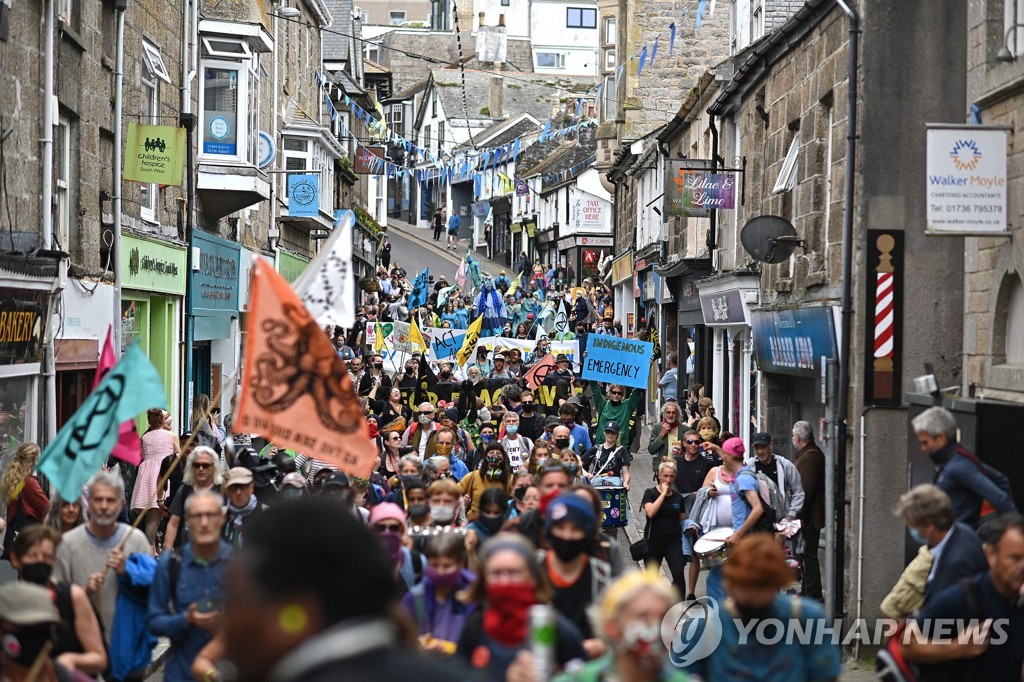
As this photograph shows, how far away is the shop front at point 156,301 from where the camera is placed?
1842 centimetres

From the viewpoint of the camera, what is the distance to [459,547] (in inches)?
276

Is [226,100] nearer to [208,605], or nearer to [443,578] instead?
[208,605]

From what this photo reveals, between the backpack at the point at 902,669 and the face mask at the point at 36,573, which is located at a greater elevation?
the face mask at the point at 36,573

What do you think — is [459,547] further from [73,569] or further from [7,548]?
[7,548]

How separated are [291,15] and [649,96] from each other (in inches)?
378

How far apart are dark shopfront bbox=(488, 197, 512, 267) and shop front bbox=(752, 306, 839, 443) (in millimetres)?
62525

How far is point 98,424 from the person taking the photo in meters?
8.09

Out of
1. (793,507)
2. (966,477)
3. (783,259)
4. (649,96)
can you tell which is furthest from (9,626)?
(649,96)

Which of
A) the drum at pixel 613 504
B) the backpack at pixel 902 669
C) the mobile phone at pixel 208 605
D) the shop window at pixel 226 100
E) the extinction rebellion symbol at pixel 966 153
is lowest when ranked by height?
the drum at pixel 613 504

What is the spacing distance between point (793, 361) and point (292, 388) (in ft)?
27.1

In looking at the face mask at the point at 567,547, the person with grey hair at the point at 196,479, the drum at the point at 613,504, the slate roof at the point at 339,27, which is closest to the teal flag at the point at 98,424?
the person with grey hair at the point at 196,479

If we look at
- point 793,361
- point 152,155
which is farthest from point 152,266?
point 793,361

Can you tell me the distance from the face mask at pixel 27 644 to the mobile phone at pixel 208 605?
1095 mm

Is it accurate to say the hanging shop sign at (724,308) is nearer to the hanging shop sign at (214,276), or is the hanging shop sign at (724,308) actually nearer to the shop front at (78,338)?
the hanging shop sign at (214,276)
